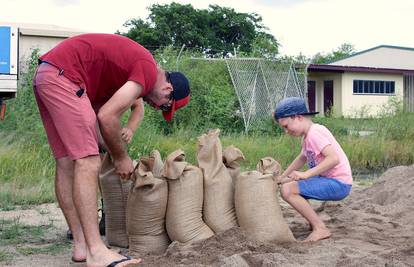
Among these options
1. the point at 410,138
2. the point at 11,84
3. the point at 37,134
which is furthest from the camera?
the point at 410,138

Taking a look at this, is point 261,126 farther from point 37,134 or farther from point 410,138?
point 37,134

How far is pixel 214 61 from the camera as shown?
1628 cm

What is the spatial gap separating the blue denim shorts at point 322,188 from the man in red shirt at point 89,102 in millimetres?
1273

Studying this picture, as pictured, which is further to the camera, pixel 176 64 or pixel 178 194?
pixel 176 64

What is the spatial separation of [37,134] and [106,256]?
6746 millimetres

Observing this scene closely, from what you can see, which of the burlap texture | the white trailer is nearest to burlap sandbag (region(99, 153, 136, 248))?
the burlap texture

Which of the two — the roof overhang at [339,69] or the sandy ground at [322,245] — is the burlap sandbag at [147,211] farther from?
the roof overhang at [339,69]

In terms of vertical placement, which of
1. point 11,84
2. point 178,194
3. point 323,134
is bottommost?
point 178,194

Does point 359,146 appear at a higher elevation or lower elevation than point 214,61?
lower

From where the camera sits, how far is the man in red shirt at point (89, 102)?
12.6 feet

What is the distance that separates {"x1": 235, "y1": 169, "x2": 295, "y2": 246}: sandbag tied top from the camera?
4500 millimetres

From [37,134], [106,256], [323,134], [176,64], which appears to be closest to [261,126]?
[176,64]

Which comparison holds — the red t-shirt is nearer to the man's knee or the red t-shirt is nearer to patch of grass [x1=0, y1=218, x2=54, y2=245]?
the man's knee

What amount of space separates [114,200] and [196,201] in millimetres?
709
